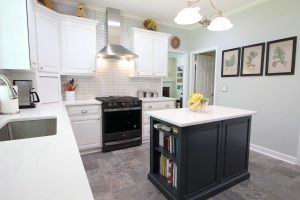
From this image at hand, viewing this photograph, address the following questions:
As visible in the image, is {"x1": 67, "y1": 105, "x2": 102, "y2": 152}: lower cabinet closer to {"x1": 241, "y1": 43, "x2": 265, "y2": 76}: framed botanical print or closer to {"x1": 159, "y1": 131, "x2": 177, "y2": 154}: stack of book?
{"x1": 159, "y1": 131, "x2": 177, "y2": 154}: stack of book

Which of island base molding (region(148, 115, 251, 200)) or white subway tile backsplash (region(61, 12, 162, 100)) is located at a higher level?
white subway tile backsplash (region(61, 12, 162, 100))

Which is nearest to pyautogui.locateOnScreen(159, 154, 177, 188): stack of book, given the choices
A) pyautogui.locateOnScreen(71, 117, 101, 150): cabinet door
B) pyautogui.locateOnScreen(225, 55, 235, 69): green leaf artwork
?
pyautogui.locateOnScreen(71, 117, 101, 150): cabinet door

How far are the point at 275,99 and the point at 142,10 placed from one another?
119 inches

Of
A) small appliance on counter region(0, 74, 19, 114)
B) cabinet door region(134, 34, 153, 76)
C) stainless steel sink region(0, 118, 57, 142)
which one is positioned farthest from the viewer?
cabinet door region(134, 34, 153, 76)

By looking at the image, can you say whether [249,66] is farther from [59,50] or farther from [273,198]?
[59,50]

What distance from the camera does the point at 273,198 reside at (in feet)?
6.11

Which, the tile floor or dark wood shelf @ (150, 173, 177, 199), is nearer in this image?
dark wood shelf @ (150, 173, 177, 199)

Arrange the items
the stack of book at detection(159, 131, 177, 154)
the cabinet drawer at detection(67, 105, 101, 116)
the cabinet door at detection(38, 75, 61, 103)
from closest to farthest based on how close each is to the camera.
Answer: the stack of book at detection(159, 131, 177, 154) → the cabinet door at detection(38, 75, 61, 103) → the cabinet drawer at detection(67, 105, 101, 116)

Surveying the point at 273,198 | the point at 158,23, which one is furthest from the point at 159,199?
the point at 158,23

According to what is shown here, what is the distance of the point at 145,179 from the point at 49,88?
6.71 feet

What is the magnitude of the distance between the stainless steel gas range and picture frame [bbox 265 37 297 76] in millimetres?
2408

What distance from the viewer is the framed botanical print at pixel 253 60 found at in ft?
9.81

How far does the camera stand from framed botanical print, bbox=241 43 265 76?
2990 millimetres

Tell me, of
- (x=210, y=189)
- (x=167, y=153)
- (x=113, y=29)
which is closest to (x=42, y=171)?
(x=167, y=153)
